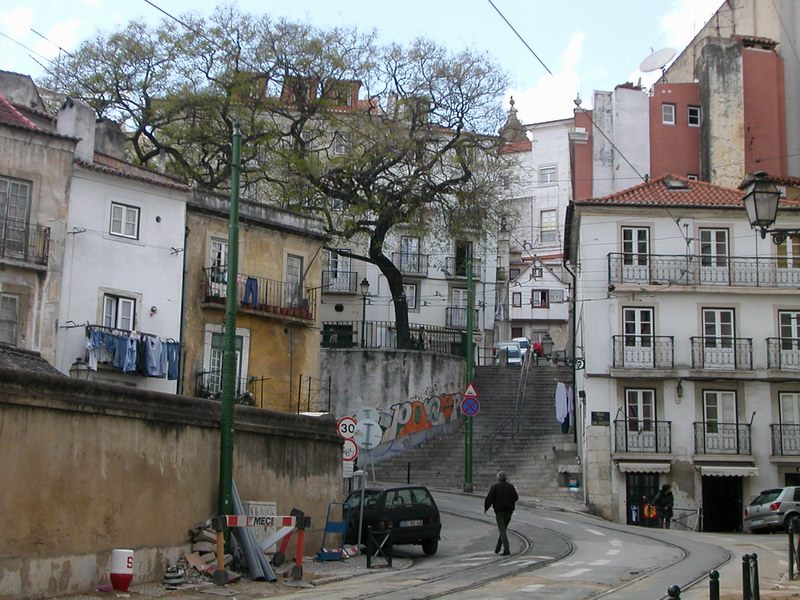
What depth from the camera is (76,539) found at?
52.6 ft

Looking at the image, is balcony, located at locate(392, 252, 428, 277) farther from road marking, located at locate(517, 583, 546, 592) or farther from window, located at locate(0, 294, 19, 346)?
road marking, located at locate(517, 583, 546, 592)

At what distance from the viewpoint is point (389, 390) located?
143ft

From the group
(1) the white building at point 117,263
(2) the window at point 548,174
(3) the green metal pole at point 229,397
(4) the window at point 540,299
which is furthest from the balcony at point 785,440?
(2) the window at point 548,174

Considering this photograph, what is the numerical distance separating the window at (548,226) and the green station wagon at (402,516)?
5545 cm

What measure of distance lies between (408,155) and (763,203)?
31.3 meters

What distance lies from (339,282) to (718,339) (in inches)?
945

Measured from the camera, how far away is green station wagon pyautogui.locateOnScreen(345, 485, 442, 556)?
22719mm

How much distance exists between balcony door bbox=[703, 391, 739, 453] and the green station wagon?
59.7ft

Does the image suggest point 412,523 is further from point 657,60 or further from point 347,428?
point 657,60

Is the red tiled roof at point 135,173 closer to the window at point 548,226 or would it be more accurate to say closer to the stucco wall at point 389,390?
the stucco wall at point 389,390

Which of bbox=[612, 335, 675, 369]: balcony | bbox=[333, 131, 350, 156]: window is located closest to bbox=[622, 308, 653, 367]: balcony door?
bbox=[612, 335, 675, 369]: balcony

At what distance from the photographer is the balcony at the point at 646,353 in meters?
39.4

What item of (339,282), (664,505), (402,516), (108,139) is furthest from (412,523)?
(339,282)

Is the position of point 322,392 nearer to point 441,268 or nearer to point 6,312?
point 6,312
